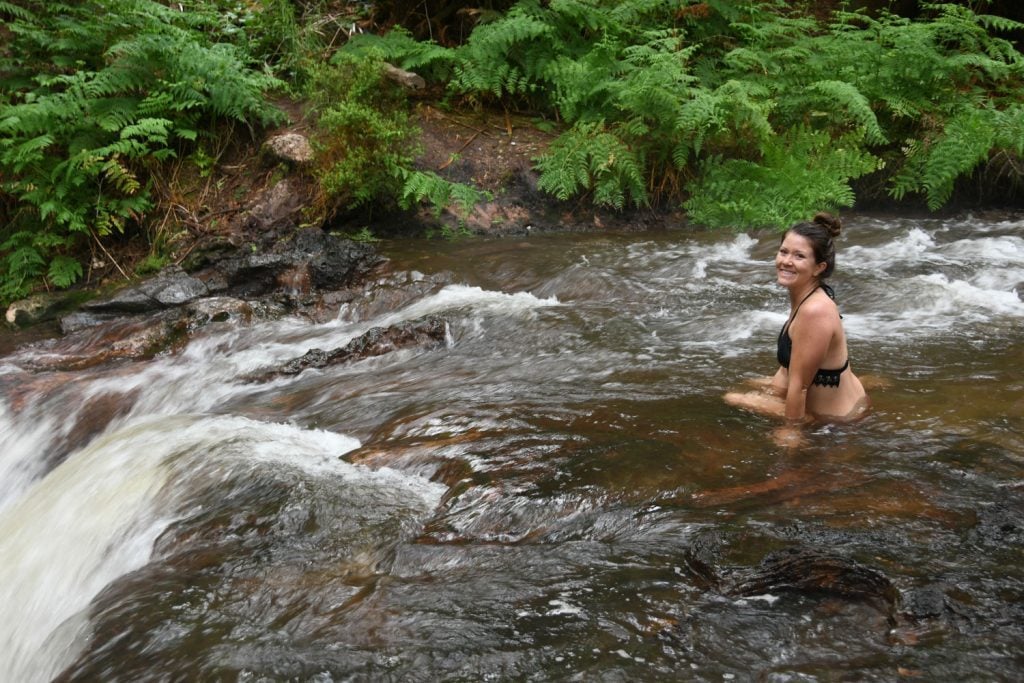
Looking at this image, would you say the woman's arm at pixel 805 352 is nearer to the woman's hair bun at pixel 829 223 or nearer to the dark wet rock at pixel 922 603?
the woman's hair bun at pixel 829 223

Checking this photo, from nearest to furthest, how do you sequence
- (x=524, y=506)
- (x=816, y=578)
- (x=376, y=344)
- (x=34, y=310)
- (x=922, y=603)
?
(x=922, y=603), (x=816, y=578), (x=524, y=506), (x=376, y=344), (x=34, y=310)

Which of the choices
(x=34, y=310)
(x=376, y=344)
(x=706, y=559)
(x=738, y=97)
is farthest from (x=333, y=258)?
(x=706, y=559)

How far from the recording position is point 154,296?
7.79 metres

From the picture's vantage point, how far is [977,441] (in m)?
3.91

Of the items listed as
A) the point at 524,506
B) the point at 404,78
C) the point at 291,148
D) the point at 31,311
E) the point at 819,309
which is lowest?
the point at 31,311

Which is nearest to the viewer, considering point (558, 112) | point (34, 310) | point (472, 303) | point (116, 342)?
point (472, 303)

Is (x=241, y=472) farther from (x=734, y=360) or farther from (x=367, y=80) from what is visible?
(x=367, y=80)

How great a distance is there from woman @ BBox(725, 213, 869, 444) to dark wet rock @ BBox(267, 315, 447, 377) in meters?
2.96

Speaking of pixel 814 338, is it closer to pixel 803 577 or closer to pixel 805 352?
pixel 805 352

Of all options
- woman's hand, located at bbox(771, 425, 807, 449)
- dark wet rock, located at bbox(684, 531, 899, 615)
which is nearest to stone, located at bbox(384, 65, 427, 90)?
woman's hand, located at bbox(771, 425, 807, 449)

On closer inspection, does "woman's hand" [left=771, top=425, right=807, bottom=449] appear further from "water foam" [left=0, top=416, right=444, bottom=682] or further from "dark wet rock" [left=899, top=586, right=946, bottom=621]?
"water foam" [left=0, top=416, right=444, bottom=682]

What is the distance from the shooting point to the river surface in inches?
105

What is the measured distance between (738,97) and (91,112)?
760 cm

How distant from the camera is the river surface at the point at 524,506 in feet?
8.73
